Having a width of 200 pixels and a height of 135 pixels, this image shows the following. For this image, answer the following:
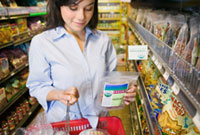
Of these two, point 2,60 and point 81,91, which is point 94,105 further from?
point 2,60

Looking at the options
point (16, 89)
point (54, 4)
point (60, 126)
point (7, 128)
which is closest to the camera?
point (60, 126)

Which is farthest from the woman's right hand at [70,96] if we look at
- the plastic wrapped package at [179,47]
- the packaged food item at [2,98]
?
the packaged food item at [2,98]

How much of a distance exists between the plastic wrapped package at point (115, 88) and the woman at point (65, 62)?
0.18 ft

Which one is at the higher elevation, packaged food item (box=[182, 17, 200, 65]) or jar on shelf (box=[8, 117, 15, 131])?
packaged food item (box=[182, 17, 200, 65])

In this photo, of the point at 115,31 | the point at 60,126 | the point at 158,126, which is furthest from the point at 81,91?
the point at 115,31

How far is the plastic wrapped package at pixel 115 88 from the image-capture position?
944mm

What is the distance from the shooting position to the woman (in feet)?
3.45

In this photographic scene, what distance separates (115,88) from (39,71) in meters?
0.53

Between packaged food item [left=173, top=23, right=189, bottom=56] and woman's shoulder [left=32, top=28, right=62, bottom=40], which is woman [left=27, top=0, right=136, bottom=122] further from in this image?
packaged food item [left=173, top=23, right=189, bottom=56]

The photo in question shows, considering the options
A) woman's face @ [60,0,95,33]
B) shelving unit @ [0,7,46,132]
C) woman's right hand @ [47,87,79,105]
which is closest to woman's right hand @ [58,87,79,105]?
woman's right hand @ [47,87,79,105]

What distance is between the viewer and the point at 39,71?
1.09 meters

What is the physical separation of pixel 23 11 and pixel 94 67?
209 centimetres

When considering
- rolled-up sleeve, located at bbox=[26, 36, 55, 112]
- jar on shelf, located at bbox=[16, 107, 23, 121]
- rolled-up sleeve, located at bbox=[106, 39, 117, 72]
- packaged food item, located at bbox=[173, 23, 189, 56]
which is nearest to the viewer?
packaged food item, located at bbox=[173, 23, 189, 56]

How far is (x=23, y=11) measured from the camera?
2615 millimetres
